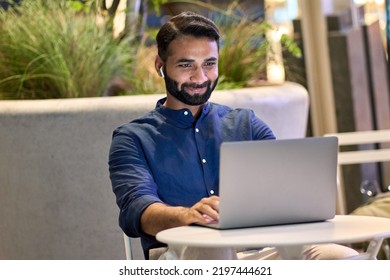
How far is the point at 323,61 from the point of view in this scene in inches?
202

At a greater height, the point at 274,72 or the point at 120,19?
the point at 120,19

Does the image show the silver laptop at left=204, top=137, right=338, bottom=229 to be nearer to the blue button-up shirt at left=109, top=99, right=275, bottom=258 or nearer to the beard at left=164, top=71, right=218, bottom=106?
the blue button-up shirt at left=109, top=99, right=275, bottom=258

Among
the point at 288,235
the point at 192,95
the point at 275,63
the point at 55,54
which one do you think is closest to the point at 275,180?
the point at 288,235

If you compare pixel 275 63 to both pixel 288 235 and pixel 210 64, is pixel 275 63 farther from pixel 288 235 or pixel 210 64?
pixel 288 235

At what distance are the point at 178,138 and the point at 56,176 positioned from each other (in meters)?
0.54

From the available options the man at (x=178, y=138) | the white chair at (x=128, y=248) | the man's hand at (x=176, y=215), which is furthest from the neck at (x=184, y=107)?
the white chair at (x=128, y=248)

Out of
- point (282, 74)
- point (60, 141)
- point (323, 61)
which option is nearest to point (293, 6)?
point (323, 61)

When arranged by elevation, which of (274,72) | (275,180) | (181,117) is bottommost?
(275,180)

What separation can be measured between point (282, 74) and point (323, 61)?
1.79 meters

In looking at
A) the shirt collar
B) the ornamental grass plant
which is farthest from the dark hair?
the ornamental grass plant

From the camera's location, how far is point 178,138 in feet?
7.70
